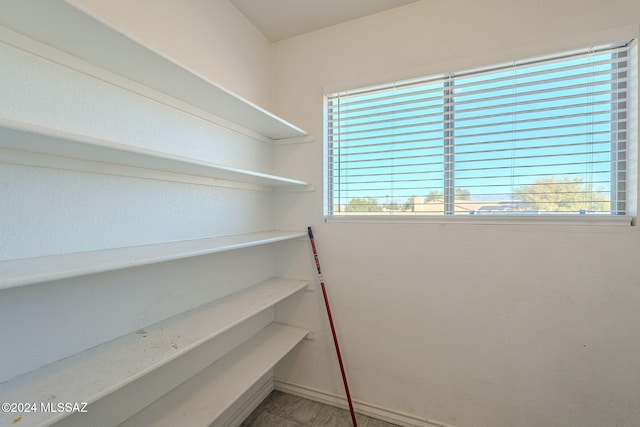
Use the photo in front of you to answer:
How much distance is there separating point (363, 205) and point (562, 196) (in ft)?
3.52

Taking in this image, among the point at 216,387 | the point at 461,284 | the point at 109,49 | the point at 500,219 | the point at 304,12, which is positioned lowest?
the point at 216,387

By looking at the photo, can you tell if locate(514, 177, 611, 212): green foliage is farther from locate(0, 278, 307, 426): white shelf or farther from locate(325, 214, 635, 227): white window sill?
locate(0, 278, 307, 426): white shelf

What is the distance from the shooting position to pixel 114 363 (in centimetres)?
88

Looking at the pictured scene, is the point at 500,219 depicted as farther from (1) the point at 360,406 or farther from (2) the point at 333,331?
(1) the point at 360,406

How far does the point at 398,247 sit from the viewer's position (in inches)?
65.2

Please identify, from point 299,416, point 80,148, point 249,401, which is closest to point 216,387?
point 249,401

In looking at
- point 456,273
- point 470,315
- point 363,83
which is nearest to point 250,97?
point 363,83

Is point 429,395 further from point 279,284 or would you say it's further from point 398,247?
point 279,284

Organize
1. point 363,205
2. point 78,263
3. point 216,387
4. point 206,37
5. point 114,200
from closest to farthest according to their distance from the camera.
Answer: point 78,263
point 114,200
point 216,387
point 206,37
point 363,205

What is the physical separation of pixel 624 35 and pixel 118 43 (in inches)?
84.8

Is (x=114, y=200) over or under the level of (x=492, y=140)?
under

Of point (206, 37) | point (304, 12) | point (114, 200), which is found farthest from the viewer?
point (304, 12)

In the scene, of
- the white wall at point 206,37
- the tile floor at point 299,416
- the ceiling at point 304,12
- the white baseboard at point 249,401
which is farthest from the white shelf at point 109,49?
the tile floor at point 299,416

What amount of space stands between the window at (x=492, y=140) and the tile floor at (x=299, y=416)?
1323 millimetres
